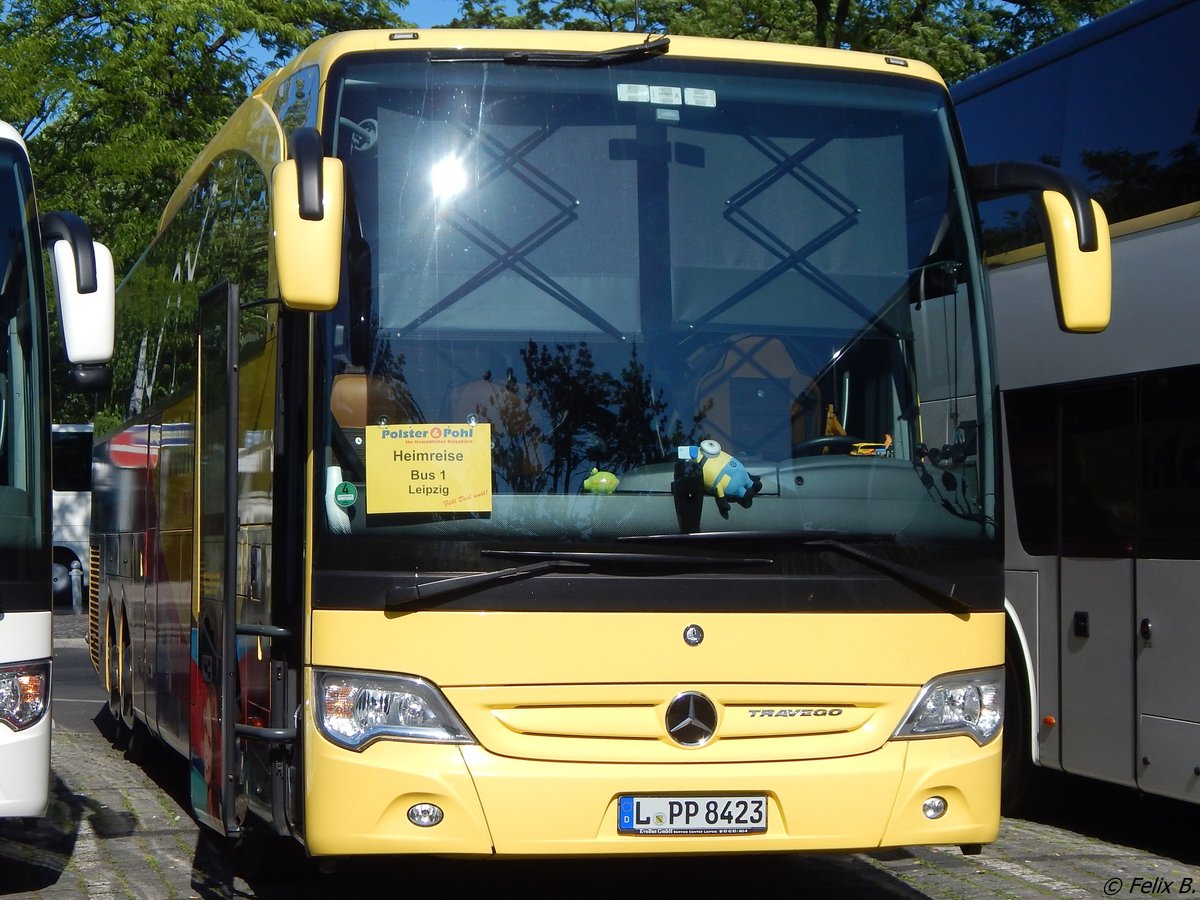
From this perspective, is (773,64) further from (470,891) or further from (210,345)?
(470,891)

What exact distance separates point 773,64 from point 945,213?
2.79ft

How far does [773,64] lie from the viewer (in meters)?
6.45

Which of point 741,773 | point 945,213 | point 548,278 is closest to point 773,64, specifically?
point 945,213

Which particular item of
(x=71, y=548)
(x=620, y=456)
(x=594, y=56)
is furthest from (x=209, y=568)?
(x=71, y=548)

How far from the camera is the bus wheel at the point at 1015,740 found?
30.5 ft

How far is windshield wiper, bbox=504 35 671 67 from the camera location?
6160mm

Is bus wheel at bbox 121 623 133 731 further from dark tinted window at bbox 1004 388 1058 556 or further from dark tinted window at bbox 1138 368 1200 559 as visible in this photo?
dark tinted window at bbox 1138 368 1200 559

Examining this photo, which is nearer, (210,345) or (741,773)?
(741,773)

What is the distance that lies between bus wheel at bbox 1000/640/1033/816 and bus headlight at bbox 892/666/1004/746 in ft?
10.5

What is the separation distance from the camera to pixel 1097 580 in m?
8.69

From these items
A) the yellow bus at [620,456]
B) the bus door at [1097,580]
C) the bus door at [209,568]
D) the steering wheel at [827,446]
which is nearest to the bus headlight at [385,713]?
the yellow bus at [620,456]

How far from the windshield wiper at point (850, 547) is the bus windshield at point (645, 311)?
0.03 m

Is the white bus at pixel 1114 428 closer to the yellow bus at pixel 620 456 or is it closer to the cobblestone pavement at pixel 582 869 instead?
the cobblestone pavement at pixel 582 869

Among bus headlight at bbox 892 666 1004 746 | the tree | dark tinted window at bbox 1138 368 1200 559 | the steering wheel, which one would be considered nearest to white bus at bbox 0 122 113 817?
the steering wheel
